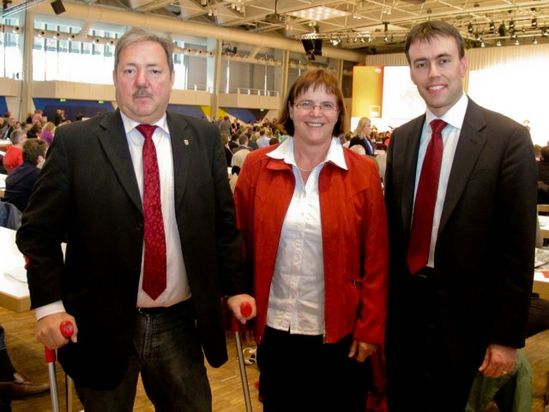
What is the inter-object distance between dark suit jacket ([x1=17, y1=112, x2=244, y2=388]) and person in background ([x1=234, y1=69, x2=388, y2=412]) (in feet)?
1.11

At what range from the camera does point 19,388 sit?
10.3ft

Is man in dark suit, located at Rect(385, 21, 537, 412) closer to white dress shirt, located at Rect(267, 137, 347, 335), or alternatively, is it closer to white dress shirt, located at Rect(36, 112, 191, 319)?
white dress shirt, located at Rect(267, 137, 347, 335)

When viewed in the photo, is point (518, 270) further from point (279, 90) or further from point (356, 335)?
point (279, 90)

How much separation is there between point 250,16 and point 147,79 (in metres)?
17.0

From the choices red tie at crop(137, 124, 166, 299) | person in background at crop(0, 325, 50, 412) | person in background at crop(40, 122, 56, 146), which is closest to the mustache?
red tie at crop(137, 124, 166, 299)

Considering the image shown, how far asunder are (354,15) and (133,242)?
16844mm

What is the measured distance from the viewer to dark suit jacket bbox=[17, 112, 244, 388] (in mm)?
1722

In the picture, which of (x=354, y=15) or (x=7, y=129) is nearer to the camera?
(x=7, y=129)

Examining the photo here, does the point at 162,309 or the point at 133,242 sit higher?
the point at 133,242

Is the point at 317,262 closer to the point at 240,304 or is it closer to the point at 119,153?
the point at 240,304

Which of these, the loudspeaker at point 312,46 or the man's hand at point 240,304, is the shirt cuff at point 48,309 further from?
the loudspeaker at point 312,46

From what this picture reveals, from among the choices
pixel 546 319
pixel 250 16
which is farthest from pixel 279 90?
pixel 546 319

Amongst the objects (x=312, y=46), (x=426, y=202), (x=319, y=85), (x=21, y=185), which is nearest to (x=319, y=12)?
(x=312, y=46)

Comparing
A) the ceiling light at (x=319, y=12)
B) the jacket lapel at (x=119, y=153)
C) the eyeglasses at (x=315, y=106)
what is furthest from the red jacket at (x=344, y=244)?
the ceiling light at (x=319, y=12)
